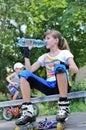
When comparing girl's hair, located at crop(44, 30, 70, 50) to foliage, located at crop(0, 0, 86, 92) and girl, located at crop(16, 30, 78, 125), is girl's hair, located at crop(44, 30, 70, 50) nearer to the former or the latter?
girl, located at crop(16, 30, 78, 125)

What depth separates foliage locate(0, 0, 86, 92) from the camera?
18391mm

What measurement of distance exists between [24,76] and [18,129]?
1.93 ft

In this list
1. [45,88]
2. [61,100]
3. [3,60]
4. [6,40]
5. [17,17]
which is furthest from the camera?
[3,60]

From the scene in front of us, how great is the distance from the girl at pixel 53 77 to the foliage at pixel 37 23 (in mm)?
10634

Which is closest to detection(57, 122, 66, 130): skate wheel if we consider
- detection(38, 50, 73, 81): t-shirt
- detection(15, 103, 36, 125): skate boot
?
detection(15, 103, 36, 125): skate boot

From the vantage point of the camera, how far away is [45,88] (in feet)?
14.8

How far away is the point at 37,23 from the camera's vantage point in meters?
28.4

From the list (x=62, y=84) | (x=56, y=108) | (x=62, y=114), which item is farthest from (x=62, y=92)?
(x=56, y=108)

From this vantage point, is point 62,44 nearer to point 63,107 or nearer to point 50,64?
point 50,64

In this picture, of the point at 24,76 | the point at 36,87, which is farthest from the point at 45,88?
the point at 24,76

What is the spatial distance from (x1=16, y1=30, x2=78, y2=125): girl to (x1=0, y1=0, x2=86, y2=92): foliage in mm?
10634

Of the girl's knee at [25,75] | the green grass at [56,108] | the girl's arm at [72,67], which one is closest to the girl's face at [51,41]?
the girl's arm at [72,67]

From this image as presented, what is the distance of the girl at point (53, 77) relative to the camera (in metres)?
4.16

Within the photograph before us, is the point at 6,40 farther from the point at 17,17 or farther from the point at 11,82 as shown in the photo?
the point at 11,82
